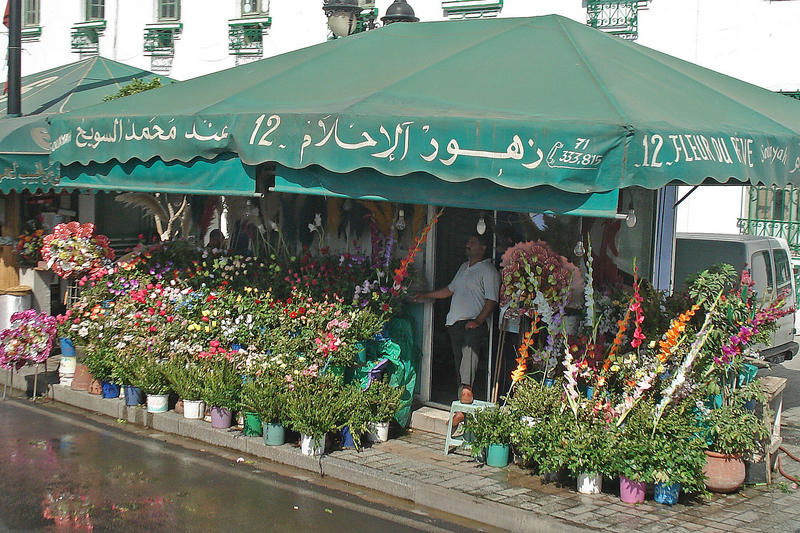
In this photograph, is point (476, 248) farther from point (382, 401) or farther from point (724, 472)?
point (724, 472)

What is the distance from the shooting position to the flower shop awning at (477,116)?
6.79 metres

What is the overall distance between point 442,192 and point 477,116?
698 mm

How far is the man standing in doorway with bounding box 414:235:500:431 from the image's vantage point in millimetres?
8773

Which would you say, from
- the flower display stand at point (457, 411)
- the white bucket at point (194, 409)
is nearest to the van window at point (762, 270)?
the flower display stand at point (457, 411)

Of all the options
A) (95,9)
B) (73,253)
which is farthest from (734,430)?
(95,9)

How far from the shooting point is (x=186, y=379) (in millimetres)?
8938

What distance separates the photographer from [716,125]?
741 centimetres

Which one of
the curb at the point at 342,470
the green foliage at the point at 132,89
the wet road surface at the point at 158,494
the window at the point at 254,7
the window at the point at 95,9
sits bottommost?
the wet road surface at the point at 158,494

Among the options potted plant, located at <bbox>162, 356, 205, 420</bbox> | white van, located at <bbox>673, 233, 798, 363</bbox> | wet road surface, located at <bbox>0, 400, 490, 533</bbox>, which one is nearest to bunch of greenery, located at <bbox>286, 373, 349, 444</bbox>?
wet road surface, located at <bbox>0, 400, 490, 533</bbox>

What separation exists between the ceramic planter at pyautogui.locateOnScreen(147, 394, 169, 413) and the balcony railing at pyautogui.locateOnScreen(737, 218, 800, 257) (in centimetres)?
1013

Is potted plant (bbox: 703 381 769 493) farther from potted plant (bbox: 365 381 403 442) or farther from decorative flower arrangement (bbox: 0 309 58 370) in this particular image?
decorative flower arrangement (bbox: 0 309 58 370)

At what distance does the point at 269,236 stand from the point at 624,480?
16.8 feet

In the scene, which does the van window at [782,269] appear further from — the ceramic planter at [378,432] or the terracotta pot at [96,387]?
the terracotta pot at [96,387]

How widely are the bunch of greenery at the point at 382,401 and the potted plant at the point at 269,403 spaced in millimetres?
761
